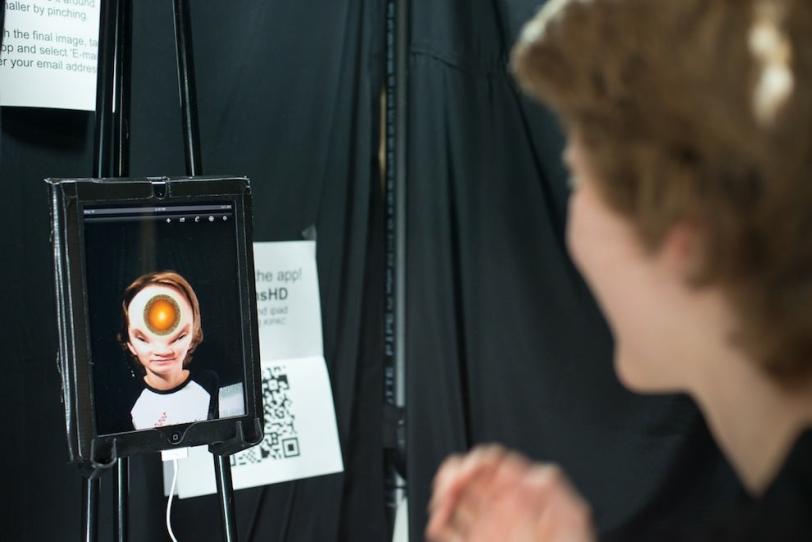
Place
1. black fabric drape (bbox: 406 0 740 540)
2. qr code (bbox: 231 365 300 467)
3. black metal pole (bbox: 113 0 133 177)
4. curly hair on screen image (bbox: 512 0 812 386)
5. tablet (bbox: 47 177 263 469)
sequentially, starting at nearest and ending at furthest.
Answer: curly hair on screen image (bbox: 512 0 812 386), tablet (bbox: 47 177 263 469), black metal pole (bbox: 113 0 133 177), qr code (bbox: 231 365 300 467), black fabric drape (bbox: 406 0 740 540)

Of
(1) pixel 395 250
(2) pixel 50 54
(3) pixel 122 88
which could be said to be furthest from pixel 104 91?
(1) pixel 395 250

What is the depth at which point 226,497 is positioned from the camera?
1.58m

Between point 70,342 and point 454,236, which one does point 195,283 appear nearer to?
point 70,342

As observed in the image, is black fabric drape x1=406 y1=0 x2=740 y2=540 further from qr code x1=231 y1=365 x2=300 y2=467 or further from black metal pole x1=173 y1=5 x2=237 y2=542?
black metal pole x1=173 y1=5 x2=237 y2=542

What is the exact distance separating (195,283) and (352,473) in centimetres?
96

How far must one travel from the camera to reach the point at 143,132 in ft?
6.31

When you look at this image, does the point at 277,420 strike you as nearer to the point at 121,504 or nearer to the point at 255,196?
the point at 255,196

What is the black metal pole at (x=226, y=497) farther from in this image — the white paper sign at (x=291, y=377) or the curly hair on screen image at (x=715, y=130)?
the curly hair on screen image at (x=715, y=130)

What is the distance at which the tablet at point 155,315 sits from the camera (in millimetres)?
1403

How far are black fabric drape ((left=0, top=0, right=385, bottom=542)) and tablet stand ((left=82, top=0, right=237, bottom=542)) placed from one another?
0.32m

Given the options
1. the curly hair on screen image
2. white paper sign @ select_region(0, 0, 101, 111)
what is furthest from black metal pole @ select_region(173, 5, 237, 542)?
the curly hair on screen image

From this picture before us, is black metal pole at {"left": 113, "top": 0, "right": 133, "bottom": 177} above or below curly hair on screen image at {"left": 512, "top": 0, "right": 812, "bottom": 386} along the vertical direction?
above

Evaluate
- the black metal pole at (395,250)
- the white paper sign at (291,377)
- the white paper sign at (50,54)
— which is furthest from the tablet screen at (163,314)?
the black metal pole at (395,250)

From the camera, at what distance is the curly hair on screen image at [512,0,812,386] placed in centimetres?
67
